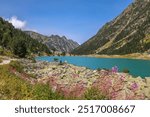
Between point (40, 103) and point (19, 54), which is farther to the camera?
point (19, 54)

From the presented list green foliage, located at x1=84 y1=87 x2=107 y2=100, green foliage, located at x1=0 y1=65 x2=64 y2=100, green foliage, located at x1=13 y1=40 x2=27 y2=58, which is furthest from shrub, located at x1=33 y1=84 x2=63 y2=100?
green foliage, located at x1=13 y1=40 x2=27 y2=58

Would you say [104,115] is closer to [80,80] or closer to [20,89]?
[20,89]

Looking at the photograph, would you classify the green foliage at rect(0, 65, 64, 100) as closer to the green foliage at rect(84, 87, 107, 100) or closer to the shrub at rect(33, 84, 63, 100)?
the shrub at rect(33, 84, 63, 100)

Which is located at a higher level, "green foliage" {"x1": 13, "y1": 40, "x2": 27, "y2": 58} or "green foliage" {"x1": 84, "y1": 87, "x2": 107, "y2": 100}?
"green foliage" {"x1": 13, "y1": 40, "x2": 27, "y2": 58}

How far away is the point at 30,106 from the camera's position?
14.1m

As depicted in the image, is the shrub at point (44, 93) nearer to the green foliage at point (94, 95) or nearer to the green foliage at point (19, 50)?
the green foliage at point (94, 95)

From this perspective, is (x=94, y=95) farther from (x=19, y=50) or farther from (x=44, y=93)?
(x=19, y=50)

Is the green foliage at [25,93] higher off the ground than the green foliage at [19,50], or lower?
lower

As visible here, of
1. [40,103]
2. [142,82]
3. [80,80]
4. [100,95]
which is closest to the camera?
[40,103]

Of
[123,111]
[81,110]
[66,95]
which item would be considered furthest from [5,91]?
[123,111]

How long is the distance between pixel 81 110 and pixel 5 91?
6.28m

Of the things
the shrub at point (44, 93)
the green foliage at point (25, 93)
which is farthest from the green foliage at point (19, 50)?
the shrub at point (44, 93)

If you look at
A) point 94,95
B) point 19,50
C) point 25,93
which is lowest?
point 94,95

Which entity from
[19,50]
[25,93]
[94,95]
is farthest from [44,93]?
[19,50]
